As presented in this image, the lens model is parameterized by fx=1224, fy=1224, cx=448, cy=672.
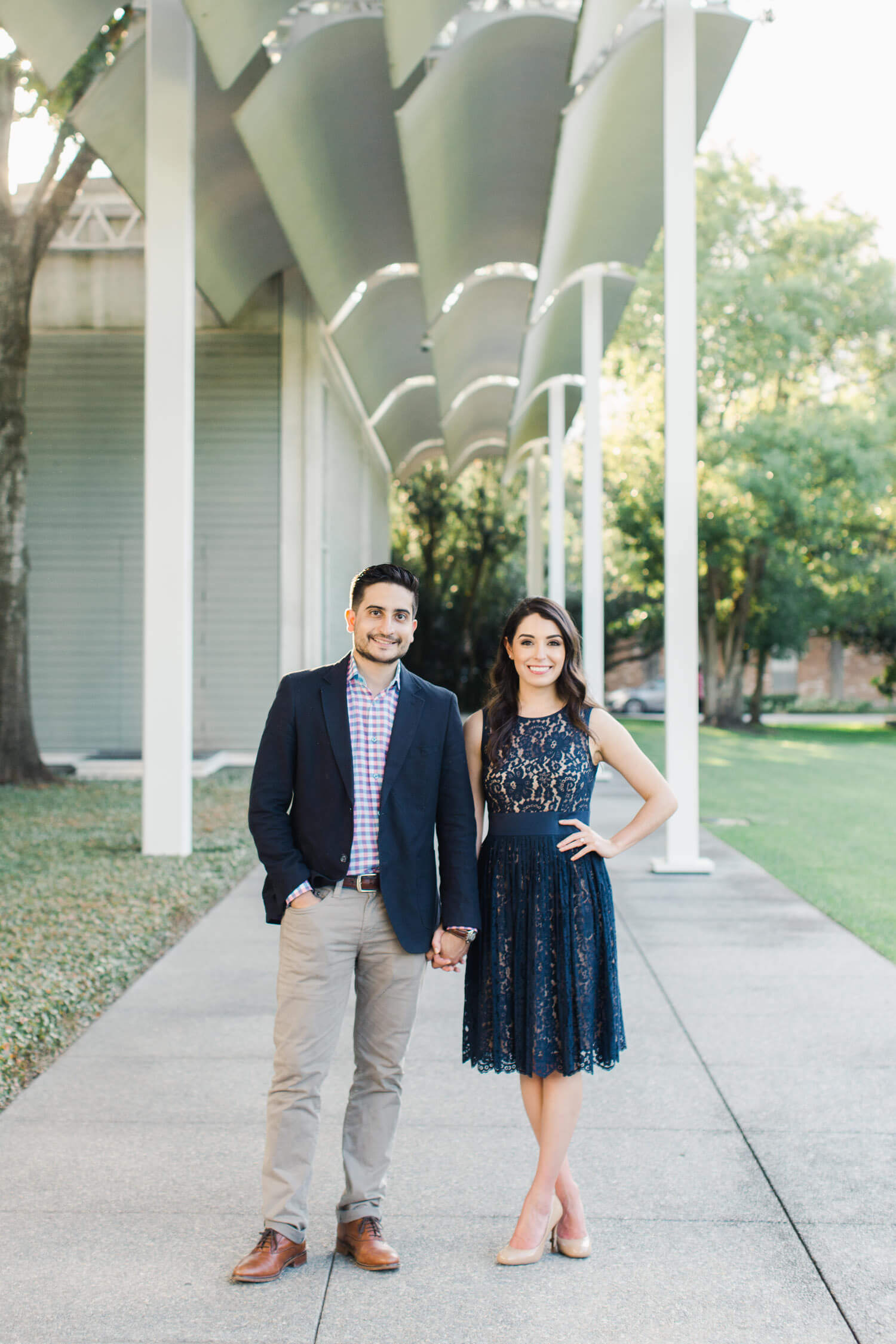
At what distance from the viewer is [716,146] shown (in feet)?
97.2

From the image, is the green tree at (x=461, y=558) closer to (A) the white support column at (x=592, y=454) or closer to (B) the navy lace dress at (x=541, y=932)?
(A) the white support column at (x=592, y=454)

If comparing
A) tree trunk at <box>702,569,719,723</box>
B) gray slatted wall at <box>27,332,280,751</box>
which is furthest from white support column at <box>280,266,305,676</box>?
tree trunk at <box>702,569,719,723</box>

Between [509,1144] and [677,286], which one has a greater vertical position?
[677,286]

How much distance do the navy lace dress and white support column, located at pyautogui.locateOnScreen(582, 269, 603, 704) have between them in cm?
1064

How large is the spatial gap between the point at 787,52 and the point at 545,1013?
27.7 meters

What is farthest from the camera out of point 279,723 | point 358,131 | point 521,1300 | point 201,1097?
point 358,131

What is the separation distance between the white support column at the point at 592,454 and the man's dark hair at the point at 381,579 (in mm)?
10762

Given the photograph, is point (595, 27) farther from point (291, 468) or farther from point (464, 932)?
point (291, 468)

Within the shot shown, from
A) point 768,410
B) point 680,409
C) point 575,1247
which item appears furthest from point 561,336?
point 575,1247

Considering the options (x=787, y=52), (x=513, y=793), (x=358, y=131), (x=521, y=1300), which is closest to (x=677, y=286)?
(x=358, y=131)

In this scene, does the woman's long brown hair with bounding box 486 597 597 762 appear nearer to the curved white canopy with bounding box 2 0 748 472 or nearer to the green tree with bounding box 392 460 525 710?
the curved white canopy with bounding box 2 0 748 472

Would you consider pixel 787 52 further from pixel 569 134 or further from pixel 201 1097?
pixel 201 1097

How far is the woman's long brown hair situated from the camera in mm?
3295

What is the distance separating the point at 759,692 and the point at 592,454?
19.2 m
